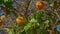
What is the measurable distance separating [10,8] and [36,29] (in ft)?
0.73

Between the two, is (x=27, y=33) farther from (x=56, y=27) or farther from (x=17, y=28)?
(x=56, y=27)

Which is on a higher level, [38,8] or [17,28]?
[38,8]

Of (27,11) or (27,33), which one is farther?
(27,11)

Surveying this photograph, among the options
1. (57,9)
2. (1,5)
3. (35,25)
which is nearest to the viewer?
(35,25)

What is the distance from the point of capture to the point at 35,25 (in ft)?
2.73

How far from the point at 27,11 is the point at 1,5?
206mm

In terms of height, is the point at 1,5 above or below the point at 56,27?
above

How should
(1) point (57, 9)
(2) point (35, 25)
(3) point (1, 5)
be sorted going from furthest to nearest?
1. (1) point (57, 9)
2. (3) point (1, 5)
3. (2) point (35, 25)

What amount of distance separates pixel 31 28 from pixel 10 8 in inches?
7.8

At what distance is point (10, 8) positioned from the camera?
98cm

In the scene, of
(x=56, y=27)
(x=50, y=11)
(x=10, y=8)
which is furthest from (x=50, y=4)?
(x=10, y=8)

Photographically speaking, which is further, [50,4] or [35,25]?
[50,4]

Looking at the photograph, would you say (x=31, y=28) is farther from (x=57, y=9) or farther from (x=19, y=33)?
(x=57, y=9)

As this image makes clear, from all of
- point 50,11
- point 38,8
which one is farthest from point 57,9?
point 38,8
